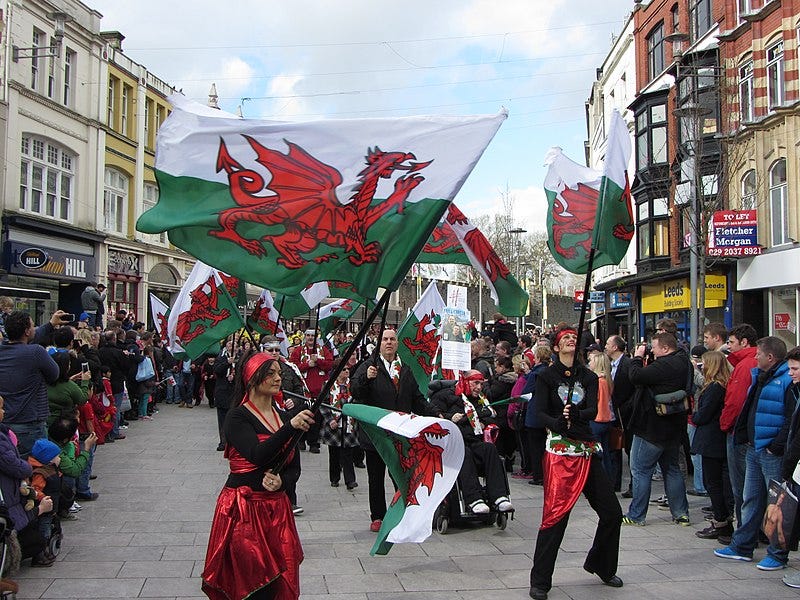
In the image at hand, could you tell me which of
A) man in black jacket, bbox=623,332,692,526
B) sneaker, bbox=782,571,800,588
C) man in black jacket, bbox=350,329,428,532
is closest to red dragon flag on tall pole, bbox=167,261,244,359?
man in black jacket, bbox=350,329,428,532

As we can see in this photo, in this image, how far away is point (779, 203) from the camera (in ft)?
72.2

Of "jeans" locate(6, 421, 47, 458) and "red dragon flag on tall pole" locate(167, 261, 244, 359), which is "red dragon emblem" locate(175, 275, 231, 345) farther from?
"jeans" locate(6, 421, 47, 458)

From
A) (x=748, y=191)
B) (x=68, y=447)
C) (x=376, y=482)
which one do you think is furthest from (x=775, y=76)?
(x=68, y=447)

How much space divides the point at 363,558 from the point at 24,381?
3.34 m

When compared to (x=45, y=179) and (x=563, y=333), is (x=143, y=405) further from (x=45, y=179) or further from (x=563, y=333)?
(x=45, y=179)

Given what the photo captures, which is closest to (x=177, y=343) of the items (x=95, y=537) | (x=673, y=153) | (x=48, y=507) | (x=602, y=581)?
(x=95, y=537)

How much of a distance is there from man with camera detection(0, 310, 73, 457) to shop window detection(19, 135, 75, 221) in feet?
71.5

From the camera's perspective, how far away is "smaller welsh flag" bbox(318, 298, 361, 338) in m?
17.4

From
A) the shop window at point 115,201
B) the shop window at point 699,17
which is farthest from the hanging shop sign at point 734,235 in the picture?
the shop window at point 115,201

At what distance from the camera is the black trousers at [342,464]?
965cm

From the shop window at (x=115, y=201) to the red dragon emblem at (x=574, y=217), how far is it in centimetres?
2790

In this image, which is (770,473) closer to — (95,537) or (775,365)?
(775,365)

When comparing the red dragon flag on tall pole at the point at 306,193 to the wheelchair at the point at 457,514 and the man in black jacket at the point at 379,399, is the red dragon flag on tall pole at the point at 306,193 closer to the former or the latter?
the man in black jacket at the point at 379,399

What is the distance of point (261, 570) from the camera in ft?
13.4
